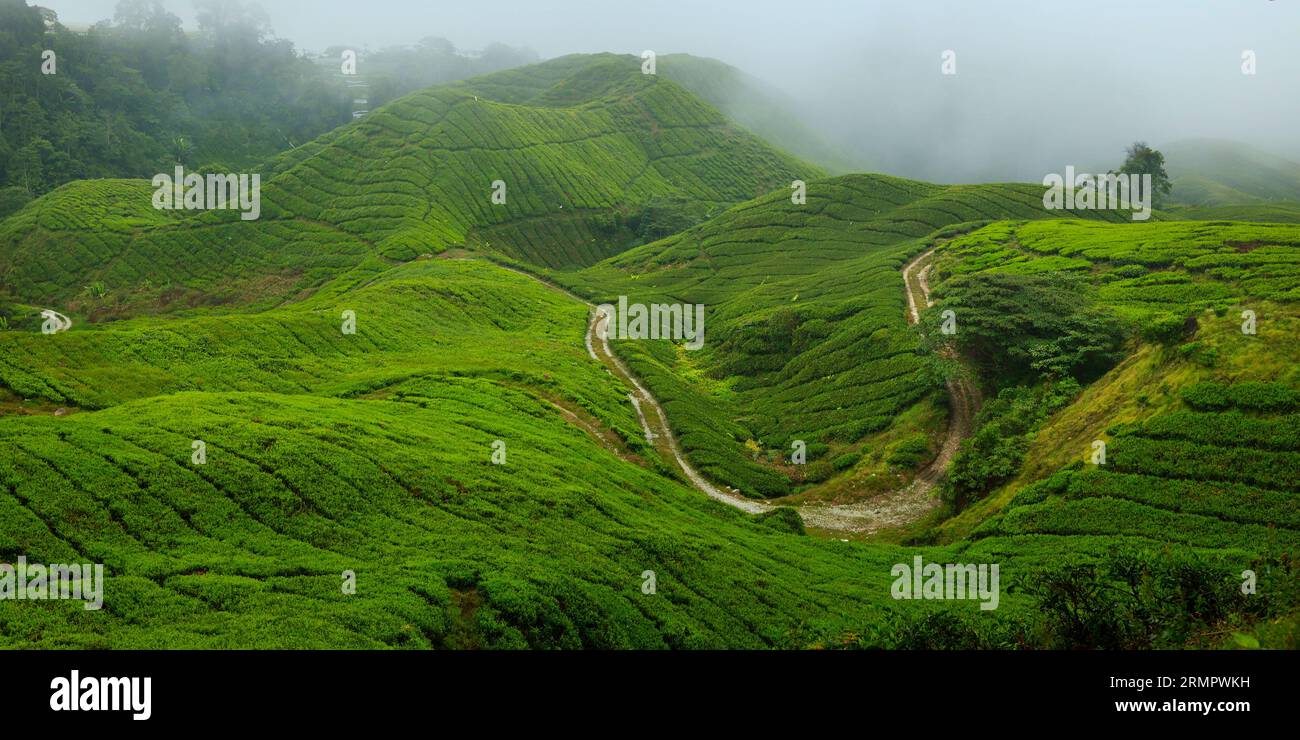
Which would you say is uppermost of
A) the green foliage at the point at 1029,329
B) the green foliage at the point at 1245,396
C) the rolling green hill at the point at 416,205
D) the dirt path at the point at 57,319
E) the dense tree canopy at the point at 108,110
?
the dense tree canopy at the point at 108,110

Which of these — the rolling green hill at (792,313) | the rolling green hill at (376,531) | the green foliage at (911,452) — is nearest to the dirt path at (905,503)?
the green foliage at (911,452)

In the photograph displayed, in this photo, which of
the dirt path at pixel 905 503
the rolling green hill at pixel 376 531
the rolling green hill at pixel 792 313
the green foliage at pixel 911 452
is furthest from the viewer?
the rolling green hill at pixel 792 313

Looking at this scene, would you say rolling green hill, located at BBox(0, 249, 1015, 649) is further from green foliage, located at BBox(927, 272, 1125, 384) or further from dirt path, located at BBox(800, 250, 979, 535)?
green foliage, located at BBox(927, 272, 1125, 384)

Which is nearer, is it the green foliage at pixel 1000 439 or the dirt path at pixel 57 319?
the green foliage at pixel 1000 439

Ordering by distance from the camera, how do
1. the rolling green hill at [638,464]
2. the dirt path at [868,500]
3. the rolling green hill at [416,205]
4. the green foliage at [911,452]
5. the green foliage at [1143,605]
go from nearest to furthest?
the green foliage at [1143,605], the rolling green hill at [638,464], the dirt path at [868,500], the green foliage at [911,452], the rolling green hill at [416,205]

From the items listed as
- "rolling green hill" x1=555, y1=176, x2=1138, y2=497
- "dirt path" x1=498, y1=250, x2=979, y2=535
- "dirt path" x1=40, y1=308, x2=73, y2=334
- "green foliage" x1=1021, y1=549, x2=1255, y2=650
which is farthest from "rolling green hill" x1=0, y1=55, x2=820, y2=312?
"green foliage" x1=1021, y1=549, x2=1255, y2=650

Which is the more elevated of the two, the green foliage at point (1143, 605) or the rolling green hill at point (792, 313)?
the rolling green hill at point (792, 313)

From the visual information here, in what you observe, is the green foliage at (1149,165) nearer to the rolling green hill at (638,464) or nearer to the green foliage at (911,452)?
the rolling green hill at (638,464)

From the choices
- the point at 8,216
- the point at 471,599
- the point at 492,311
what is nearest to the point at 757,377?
the point at 492,311
